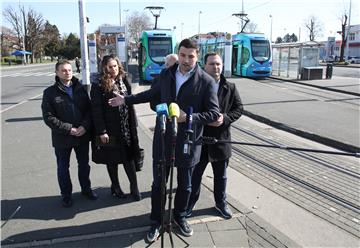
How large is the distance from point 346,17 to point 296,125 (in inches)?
2111

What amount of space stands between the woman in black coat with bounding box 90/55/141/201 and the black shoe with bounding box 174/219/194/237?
1.01 metres

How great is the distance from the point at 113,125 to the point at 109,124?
0.16 ft

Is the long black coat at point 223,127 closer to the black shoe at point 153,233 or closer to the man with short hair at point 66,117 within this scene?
the black shoe at point 153,233

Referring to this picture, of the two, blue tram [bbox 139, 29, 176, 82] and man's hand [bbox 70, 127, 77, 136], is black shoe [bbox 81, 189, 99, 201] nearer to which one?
man's hand [bbox 70, 127, 77, 136]

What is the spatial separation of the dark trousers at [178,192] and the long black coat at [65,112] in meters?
1.27

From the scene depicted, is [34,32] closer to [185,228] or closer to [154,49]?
[154,49]

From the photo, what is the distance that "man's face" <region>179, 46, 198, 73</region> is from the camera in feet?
11.5

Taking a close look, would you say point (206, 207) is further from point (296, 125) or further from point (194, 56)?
point (296, 125)

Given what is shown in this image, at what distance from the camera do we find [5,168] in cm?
623

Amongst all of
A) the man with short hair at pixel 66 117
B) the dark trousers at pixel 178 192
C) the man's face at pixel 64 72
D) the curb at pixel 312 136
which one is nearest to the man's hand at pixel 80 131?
the man with short hair at pixel 66 117

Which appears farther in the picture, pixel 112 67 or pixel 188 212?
pixel 112 67

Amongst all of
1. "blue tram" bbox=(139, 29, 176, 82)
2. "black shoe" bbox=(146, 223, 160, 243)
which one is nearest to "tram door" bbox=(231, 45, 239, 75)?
"blue tram" bbox=(139, 29, 176, 82)

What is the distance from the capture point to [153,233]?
3797 millimetres

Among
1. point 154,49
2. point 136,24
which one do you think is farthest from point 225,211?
point 136,24
